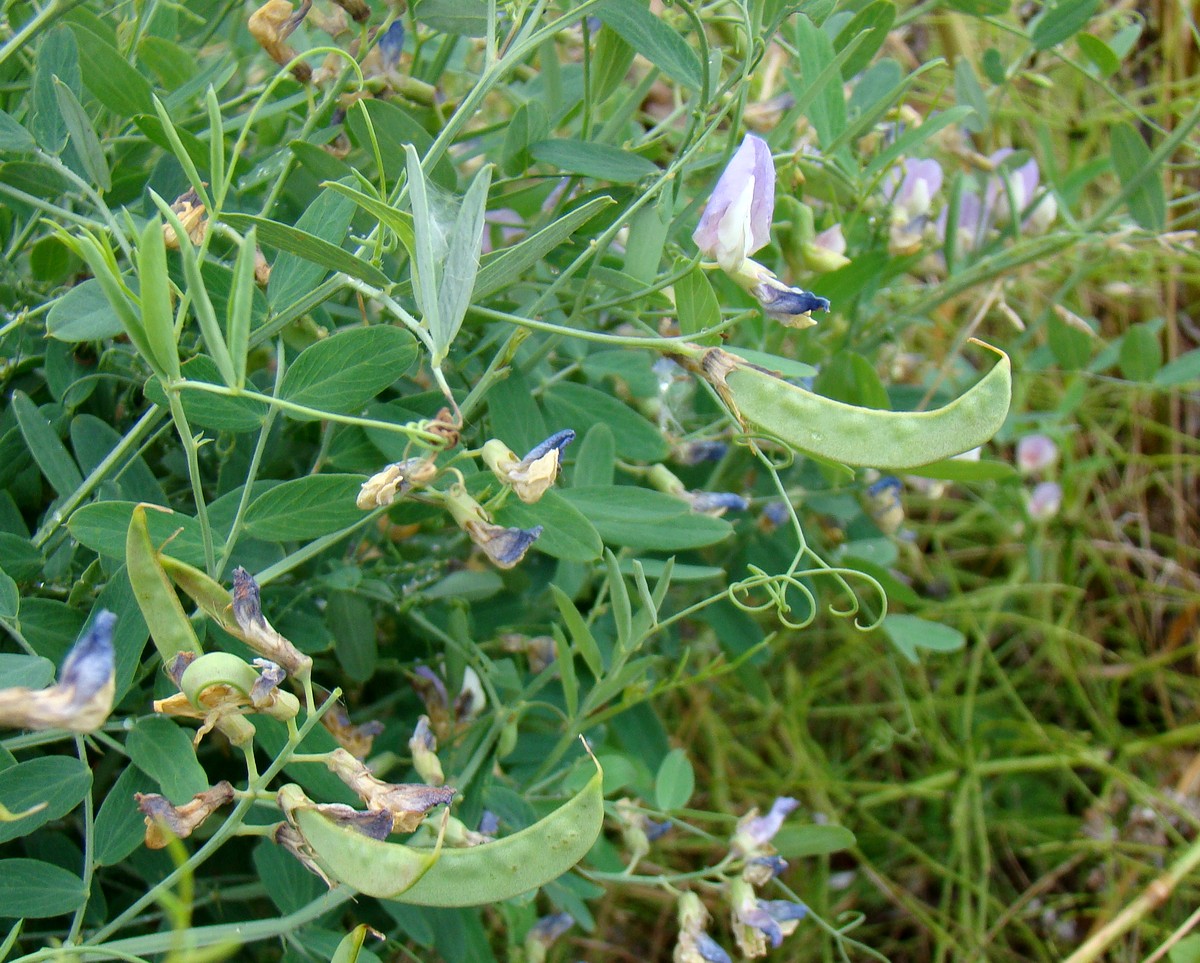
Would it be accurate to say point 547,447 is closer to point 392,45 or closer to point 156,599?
point 156,599

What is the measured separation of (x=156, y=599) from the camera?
54cm

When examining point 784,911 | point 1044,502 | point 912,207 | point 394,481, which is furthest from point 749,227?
point 1044,502

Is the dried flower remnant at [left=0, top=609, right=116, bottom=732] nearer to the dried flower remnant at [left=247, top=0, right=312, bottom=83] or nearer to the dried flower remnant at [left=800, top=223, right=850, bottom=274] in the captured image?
the dried flower remnant at [left=247, top=0, right=312, bottom=83]

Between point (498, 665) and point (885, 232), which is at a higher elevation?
point (885, 232)

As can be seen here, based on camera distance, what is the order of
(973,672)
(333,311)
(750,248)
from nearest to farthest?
(750,248)
(333,311)
(973,672)

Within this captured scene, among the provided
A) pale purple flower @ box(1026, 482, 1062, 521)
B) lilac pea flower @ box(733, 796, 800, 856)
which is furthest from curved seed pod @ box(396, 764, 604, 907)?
pale purple flower @ box(1026, 482, 1062, 521)

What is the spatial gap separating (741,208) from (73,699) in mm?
457

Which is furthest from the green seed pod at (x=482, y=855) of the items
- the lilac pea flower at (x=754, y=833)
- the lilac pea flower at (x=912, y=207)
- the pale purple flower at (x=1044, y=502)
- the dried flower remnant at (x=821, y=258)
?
the pale purple flower at (x=1044, y=502)

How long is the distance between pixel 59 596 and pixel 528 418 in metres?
0.35

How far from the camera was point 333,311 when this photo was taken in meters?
0.80

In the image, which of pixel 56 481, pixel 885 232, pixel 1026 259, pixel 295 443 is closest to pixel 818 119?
pixel 885 232

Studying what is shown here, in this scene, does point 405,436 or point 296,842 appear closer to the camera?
point 296,842

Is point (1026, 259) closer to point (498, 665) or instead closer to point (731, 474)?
point (731, 474)

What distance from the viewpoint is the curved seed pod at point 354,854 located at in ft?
1.68
